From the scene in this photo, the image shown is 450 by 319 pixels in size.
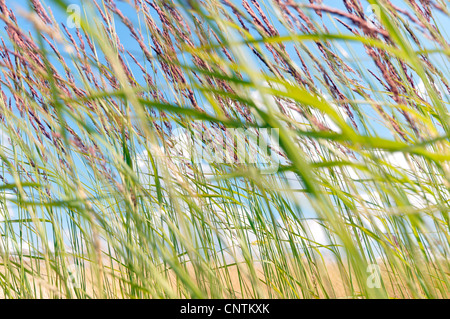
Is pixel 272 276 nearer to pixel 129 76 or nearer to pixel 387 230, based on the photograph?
pixel 387 230

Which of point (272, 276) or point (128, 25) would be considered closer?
point (128, 25)

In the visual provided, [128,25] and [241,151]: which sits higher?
[128,25]

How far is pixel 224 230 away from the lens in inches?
50.8

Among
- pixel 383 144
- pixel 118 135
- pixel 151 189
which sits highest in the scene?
pixel 383 144

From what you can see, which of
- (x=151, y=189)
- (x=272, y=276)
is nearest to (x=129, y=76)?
(x=151, y=189)

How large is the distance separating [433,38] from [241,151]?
55 cm

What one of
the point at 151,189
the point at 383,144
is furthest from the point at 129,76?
the point at 383,144

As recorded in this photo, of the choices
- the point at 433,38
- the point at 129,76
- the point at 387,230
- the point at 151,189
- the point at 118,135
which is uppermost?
the point at 433,38
